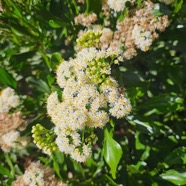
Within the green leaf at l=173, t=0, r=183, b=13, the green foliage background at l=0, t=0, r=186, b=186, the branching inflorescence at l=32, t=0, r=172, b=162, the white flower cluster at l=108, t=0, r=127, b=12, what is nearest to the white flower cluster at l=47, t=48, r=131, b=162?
the branching inflorescence at l=32, t=0, r=172, b=162

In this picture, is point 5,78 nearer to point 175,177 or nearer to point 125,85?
point 125,85

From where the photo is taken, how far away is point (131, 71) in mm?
2582

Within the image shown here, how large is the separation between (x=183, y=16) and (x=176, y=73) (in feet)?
1.31

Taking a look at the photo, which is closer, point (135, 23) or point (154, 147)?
point (135, 23)

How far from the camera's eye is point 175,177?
2.21m

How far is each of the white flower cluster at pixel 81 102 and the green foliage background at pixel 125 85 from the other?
14 centimetres

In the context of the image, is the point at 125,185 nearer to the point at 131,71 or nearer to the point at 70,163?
the point at 70,163

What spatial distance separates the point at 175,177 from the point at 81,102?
0.82m

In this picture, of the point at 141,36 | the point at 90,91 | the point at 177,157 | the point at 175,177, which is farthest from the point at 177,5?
the point at 175,177

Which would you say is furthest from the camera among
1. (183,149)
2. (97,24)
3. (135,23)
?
(97,24)

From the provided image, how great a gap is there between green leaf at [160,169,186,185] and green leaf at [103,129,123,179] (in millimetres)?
507

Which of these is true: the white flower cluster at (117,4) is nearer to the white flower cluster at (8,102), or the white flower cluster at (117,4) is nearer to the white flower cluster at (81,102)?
the white flower cluster at (81,102)

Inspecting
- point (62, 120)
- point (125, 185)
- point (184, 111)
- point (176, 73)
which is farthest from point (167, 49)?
point (62, 120)

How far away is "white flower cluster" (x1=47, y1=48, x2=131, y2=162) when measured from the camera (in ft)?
6.03
